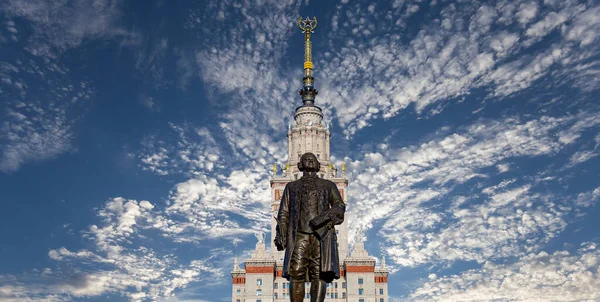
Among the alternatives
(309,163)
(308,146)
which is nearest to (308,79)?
(308,146)

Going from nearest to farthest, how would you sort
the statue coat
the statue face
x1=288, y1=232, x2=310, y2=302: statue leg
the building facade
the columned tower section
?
x1=288, y1=232, x2=310, y2=302: statue leg, the statue coat, the statue face, the building facade, the columned tower section

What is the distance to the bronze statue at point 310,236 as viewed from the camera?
18.7 m

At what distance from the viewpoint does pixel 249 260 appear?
11875 cm

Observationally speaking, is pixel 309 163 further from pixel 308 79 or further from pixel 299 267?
pixel 308 79

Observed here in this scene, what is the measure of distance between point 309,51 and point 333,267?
122792mm

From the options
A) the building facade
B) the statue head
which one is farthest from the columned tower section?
Result: the statue head

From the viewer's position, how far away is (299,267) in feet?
61.1

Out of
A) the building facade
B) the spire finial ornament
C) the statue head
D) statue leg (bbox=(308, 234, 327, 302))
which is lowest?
statue leg (bbox=(308, 234, 327, 302))

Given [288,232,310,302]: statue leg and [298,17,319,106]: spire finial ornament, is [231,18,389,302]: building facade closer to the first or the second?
[298,17,319,106]: spire finial ornament

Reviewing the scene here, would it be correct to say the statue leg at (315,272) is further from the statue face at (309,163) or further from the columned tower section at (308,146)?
the columned tower section at (308,146)

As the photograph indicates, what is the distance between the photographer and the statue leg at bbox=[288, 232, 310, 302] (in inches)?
732

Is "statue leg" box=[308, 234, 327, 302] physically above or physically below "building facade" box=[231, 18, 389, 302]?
below

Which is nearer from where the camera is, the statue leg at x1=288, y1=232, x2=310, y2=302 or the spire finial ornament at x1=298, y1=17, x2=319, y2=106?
the statue leg at x1=288, y1=232, x2=310, y2=302

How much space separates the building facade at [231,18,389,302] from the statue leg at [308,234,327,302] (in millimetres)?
96792
